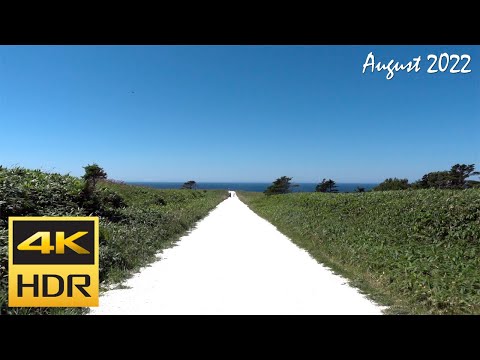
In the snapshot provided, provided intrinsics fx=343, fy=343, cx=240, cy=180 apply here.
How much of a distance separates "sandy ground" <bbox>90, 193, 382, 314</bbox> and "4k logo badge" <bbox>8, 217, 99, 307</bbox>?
58cm

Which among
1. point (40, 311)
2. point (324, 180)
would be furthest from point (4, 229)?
point (324, 180)

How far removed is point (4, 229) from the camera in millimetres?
6977

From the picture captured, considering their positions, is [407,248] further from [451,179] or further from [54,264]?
[451,179]

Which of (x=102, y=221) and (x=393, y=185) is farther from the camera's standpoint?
(x=393, y=185)

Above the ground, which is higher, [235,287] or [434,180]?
[434,180]

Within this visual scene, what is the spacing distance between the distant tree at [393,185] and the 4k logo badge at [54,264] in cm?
2858

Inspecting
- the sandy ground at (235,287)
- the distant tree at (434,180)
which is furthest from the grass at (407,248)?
the distant tree at (434,180)

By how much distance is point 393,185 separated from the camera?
2970 centimetres

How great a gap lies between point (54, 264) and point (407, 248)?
785 centimetres

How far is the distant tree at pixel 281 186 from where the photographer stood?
49.5m

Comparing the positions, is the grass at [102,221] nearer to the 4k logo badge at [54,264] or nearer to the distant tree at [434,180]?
the 4k logo badge at [54,264]

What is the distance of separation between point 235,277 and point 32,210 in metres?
5.76

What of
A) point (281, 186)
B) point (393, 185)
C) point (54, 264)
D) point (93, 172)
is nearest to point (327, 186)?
point (281, 186)

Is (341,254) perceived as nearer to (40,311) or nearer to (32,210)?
(40,311)
